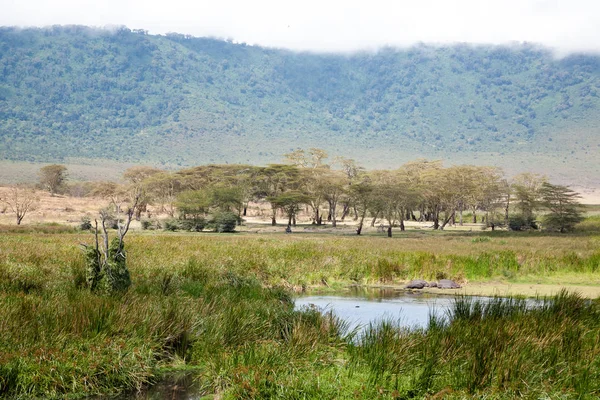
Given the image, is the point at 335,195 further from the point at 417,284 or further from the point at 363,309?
the point at 363,309

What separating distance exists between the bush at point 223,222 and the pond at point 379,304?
35.5 m

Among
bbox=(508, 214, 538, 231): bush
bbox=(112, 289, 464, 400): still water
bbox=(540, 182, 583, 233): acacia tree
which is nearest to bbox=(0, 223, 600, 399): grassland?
bbox=(112, 289, 464, 400): still water

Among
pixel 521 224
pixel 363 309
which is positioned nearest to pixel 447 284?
pixel 363 309

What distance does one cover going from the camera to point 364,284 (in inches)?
985

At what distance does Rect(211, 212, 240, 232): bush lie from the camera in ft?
192

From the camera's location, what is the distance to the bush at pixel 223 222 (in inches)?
2301

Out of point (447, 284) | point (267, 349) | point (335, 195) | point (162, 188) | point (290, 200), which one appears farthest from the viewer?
point (162, 188)

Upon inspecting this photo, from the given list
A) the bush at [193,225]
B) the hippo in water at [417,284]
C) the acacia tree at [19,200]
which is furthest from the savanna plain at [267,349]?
the acacia tree at [19,200]

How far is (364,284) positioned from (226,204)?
4762 cm

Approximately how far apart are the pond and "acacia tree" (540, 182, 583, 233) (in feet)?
132

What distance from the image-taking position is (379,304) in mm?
19938

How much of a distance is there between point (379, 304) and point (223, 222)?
131ft

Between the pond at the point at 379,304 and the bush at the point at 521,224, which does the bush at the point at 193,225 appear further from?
the pond at the point at 379,304

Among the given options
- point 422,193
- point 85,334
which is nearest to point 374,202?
point 422,193
